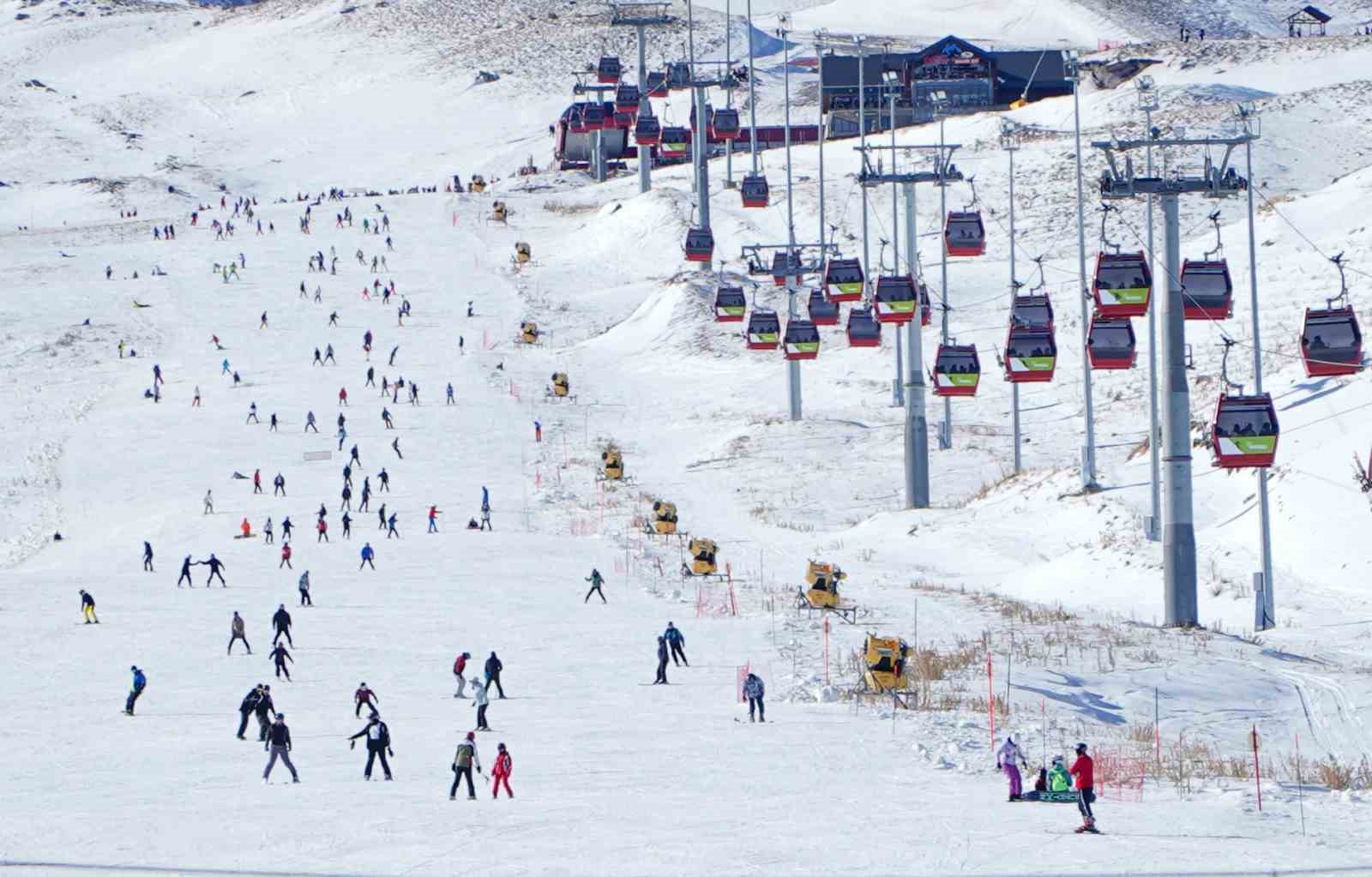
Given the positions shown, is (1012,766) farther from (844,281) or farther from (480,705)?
(844,281)

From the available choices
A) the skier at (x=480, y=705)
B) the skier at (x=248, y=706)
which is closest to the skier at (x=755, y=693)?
the skier at (x=480, y=705)

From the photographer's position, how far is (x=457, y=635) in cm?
3409

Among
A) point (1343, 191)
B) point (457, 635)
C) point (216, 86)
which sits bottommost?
point (457, 635)

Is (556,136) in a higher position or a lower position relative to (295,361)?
higher

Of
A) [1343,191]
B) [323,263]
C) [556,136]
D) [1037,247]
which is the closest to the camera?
[1343,191]

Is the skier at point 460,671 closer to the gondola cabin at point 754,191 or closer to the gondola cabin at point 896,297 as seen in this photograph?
the gondola cabin at point 896,297

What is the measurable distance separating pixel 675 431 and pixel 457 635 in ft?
94.2

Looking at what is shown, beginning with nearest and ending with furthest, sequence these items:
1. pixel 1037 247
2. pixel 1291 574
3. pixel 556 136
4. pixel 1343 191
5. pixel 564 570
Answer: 1. pixel 1291 574
2. pixel 564 570
3. pixel 1343 191
4. pixel 1037 247
5. pixel 556 136

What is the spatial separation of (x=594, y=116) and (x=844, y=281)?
4382 centimetres

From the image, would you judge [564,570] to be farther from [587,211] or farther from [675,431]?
[587,211]

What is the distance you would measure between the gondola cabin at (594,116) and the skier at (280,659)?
64.3 m

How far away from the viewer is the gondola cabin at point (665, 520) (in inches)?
1813

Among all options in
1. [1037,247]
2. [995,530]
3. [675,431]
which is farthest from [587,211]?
[995,530]

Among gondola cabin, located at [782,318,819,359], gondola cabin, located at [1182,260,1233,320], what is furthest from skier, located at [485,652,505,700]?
gondola cabin, located at [782,318,819,359]
